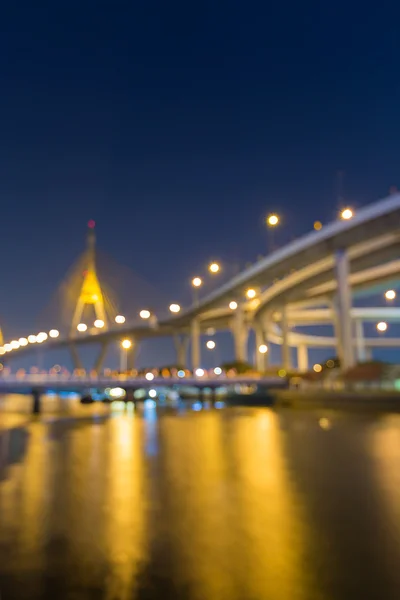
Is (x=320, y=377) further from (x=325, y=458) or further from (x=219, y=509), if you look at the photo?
(x=219, y=509)

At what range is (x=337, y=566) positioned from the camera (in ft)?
18.8

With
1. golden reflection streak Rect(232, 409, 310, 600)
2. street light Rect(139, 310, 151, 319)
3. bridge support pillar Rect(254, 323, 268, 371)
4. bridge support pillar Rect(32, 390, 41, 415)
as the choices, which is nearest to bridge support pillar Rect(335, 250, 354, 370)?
golden reflection streak Rect(232, 409, 310, 600)

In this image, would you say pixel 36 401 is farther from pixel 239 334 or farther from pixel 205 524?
pixel 205 524

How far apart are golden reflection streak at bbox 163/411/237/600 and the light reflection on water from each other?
0.03m

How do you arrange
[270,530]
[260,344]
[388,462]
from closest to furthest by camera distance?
1. [270,530]
2. [388,462]
3. [260,344]

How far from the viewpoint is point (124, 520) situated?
26.4 feet

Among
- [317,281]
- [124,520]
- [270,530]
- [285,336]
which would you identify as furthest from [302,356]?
[270,530]

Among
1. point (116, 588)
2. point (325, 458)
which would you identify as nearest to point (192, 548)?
point (116, 588)

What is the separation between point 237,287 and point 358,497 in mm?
50589

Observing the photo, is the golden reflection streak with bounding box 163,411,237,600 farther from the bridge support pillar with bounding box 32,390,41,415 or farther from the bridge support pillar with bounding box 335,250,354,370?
the bridge support pillar with bounding box 32,390,41,415

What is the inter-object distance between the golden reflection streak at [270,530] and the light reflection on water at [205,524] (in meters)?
0.02

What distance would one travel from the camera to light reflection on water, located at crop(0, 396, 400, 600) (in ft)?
17.4

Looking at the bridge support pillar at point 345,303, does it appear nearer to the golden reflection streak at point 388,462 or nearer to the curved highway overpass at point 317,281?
the curved highway overpass at point 317,281

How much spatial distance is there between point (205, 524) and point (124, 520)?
1.42 meters
